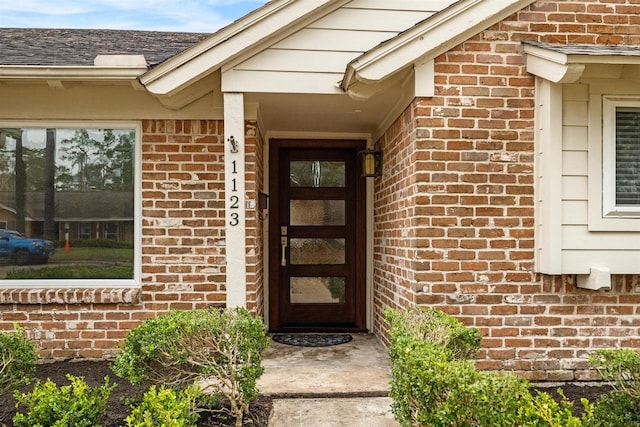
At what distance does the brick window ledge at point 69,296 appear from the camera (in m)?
4.41

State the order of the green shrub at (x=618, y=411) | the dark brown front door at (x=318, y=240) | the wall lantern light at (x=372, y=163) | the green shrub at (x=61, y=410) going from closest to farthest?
the green shrub at (x=618, y=411)
the green shrub at (x=61, y=410)
the wall lantern light at (x=372, y=163)
the dark brown front door at (x=318, y=240)

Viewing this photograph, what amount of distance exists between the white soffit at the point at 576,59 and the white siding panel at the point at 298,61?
146 centimetres

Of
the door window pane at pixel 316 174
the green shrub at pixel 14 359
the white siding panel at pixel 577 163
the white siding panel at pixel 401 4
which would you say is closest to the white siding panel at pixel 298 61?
the white siding panel at pixel 401 4

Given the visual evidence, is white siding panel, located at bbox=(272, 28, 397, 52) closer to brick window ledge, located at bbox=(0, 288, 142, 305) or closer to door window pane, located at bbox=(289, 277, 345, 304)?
brick window ledge, located at bbox=(0, 288, 142, 305)

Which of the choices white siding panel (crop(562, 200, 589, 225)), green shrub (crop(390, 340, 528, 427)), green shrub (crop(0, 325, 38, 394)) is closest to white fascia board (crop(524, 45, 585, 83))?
white siding panel (crop(562, 200, 589, 225))

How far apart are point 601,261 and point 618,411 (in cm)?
149

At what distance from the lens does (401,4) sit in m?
4.20

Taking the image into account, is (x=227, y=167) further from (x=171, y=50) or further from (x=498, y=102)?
(x=498, y=102)

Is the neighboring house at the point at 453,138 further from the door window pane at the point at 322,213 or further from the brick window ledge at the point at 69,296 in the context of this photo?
the door window pane at the point at 322,213

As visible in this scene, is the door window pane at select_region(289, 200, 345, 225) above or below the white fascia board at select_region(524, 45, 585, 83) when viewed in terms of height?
below

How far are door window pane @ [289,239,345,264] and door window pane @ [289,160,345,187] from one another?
0.70 meters

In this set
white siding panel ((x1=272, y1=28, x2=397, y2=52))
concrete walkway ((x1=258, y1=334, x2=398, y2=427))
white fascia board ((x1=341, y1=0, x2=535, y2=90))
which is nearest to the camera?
concrete walkway ((x1=258, y1=334, x2=398, y2=427))

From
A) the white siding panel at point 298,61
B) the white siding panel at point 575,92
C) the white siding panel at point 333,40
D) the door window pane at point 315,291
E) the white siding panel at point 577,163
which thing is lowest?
the door window pane at point 315,291

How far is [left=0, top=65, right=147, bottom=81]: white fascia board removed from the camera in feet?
13.1
